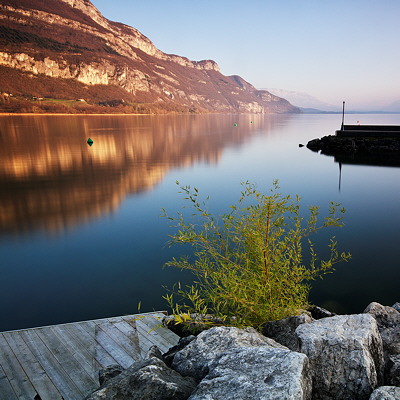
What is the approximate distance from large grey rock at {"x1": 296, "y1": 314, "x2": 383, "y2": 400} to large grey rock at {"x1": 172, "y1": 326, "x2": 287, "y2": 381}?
63cm

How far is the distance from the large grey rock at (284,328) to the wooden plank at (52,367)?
12.1ft

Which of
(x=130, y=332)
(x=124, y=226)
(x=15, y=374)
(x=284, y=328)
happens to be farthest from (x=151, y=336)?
(x=124, y=226)

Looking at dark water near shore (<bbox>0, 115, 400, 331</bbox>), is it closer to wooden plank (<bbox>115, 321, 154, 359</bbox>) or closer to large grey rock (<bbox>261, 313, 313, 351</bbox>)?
wooden plank (<bbox>115, 321, 154, 359</bbox>)

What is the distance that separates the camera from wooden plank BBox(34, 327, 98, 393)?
20.3 ft

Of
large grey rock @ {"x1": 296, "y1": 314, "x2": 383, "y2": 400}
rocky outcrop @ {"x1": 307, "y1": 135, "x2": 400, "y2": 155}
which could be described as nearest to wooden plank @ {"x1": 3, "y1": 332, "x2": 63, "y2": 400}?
large grey rock @ {"x1": 296, "y1": 314, "x2": 383, "y2": 400}

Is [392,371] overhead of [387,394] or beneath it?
beneath

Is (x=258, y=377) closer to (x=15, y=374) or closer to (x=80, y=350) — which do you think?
(x=80, y=350)

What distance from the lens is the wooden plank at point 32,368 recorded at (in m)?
5.96

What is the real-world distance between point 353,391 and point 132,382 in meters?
3.06

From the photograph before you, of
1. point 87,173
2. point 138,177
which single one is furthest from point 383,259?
point 87,173

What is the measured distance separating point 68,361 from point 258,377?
467 cm

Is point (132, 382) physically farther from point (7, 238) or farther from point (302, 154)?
point (302, 154)

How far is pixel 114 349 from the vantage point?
7.23 m

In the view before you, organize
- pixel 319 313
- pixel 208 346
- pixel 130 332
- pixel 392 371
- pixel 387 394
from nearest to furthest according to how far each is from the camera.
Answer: pixel 387 394
pixel 392 371
pixel 208 346
pixel 130 332
pixel 319 313
